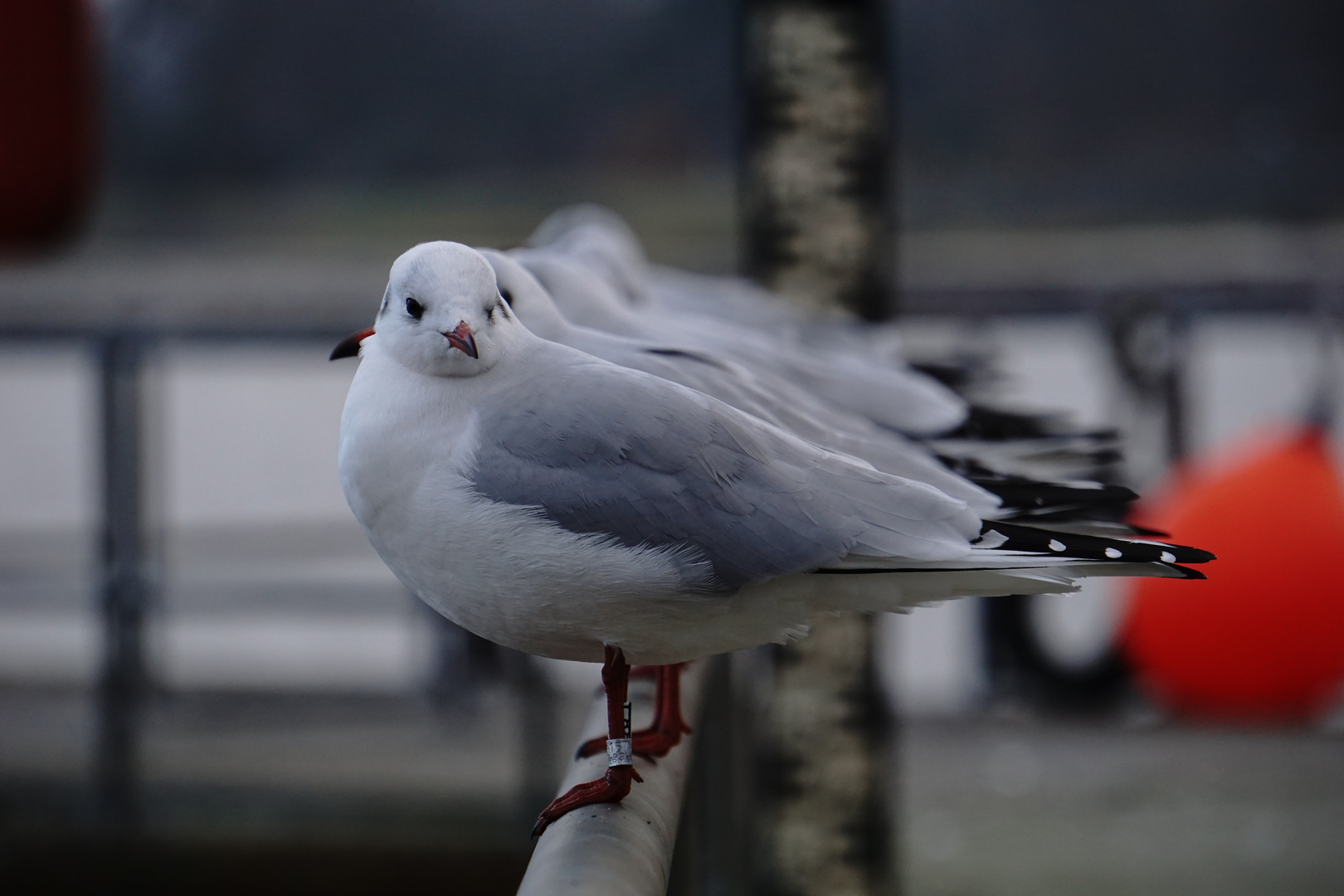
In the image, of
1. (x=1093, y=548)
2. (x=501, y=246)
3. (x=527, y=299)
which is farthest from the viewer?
(x=501, y=246)

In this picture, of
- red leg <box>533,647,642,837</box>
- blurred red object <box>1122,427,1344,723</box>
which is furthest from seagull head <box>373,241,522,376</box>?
blurred red object <box>1122,427,1344,723</box>

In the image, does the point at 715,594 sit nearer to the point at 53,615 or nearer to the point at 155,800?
the point at 155,800

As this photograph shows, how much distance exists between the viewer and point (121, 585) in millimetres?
1718

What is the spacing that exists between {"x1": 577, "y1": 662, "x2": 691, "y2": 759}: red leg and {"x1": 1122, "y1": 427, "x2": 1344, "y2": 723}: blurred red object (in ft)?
1.61

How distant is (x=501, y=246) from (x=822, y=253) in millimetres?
479

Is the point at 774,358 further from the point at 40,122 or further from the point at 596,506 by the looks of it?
the point at 40,122

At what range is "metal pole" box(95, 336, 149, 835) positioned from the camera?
174 cm

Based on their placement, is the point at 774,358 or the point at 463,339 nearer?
the point at 463,339

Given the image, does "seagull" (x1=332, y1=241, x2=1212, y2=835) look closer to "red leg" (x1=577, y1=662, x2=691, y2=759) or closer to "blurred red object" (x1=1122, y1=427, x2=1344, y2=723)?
"red leg" (x1=577, y1=662, x2=691, y2=759)

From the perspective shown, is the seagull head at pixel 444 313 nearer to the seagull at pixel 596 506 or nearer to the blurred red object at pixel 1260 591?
the seagull at pixel 596 506

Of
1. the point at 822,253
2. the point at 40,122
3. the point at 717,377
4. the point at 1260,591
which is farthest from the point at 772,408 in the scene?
the point at 40,122

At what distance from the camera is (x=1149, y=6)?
310 centimetres

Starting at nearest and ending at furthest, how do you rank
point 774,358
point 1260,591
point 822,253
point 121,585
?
1. point 774,358
2. point 1260,591
3. point 822,253
4. point 121,585

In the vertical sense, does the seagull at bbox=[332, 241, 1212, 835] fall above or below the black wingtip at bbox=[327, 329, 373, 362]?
below
